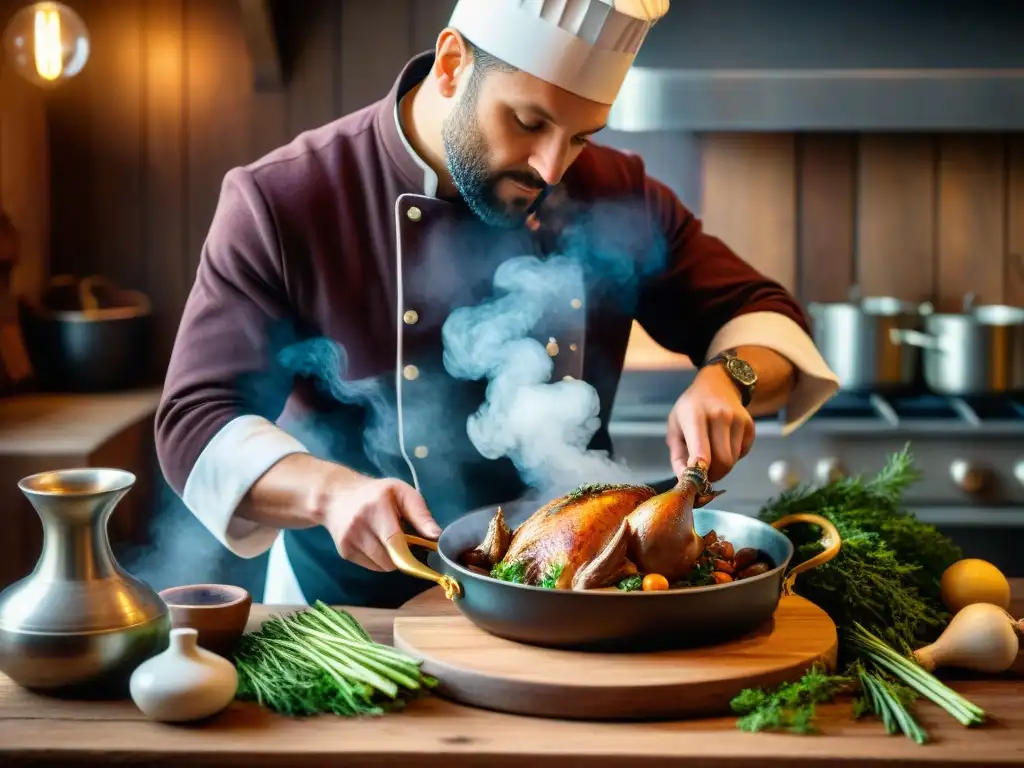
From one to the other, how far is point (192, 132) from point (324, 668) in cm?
A: 250

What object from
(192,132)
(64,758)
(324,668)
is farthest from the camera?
(192,132)

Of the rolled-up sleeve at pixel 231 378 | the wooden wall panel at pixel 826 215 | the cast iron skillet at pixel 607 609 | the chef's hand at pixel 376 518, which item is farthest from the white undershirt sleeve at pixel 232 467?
the wooden wall panel at pixel 826 215

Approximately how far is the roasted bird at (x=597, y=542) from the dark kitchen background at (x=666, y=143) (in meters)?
1.58

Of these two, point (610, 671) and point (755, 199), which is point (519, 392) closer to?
point (610, 671)

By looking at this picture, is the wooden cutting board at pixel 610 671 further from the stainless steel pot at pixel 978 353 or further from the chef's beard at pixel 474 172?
the stainless steel pot at pixel 978 353

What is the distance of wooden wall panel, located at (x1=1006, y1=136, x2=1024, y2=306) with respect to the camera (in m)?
3.58

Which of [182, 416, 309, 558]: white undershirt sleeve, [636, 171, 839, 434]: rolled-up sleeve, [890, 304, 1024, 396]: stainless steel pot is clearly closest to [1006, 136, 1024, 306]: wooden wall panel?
[890, 304, 1024, 396]: stainless steel pot

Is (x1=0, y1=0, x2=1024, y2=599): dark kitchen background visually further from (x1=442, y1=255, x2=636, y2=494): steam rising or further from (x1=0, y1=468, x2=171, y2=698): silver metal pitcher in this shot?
(x1=0, y1=468, x2=171, y2=698): silver metal pitcher

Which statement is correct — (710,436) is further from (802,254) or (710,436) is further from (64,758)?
(802,254)

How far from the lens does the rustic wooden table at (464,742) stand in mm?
1223

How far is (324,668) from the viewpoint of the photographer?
1.40 m

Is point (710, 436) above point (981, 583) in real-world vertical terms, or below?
above

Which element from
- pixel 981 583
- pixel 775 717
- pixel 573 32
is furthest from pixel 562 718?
pixel 573 32

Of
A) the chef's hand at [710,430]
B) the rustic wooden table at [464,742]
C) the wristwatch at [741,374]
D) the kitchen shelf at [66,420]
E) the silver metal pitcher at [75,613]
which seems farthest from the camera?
the kitchen shelf at [66,420]
